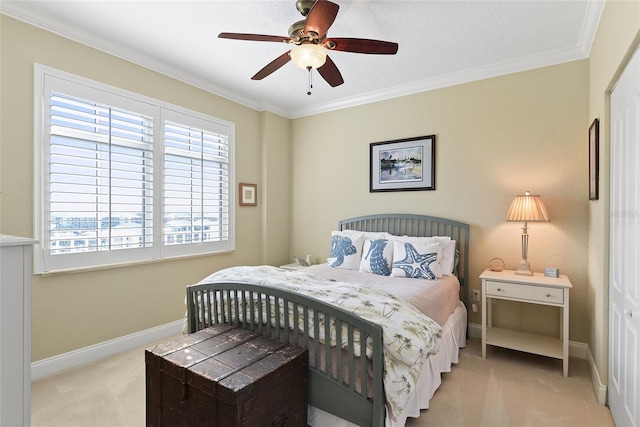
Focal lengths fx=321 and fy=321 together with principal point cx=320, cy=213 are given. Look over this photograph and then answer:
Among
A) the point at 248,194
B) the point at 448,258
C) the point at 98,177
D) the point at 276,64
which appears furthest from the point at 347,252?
the point at 98,177

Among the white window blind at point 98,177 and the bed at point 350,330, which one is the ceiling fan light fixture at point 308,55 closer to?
the bed at point 350,330

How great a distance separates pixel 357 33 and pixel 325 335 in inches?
93.8

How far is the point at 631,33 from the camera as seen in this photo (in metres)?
1.61

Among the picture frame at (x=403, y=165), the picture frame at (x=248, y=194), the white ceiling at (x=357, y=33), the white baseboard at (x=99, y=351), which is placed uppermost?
the white ceiling at (x=357, y=33)

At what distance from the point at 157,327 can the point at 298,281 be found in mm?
2007

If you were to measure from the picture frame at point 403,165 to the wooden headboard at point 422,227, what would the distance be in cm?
36

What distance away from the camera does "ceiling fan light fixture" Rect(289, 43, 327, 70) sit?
6.91 ft

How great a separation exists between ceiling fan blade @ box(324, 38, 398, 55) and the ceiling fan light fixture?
0.29ft

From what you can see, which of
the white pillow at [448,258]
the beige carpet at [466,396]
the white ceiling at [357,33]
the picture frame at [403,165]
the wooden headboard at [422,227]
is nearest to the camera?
the beige carpet at [466,396]

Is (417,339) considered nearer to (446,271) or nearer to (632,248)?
(632,248)

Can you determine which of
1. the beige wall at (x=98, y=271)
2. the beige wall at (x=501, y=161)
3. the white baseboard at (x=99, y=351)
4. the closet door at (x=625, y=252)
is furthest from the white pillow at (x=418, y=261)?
the white baseboard at (x=99, y=351)

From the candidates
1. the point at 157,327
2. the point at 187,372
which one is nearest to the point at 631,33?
the point at 187,372

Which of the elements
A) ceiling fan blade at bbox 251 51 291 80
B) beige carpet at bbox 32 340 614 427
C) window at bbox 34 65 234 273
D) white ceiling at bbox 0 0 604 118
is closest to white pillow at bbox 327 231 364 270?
beige carpet at bbox 32 340 614 427

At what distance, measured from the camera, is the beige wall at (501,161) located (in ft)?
9.61
